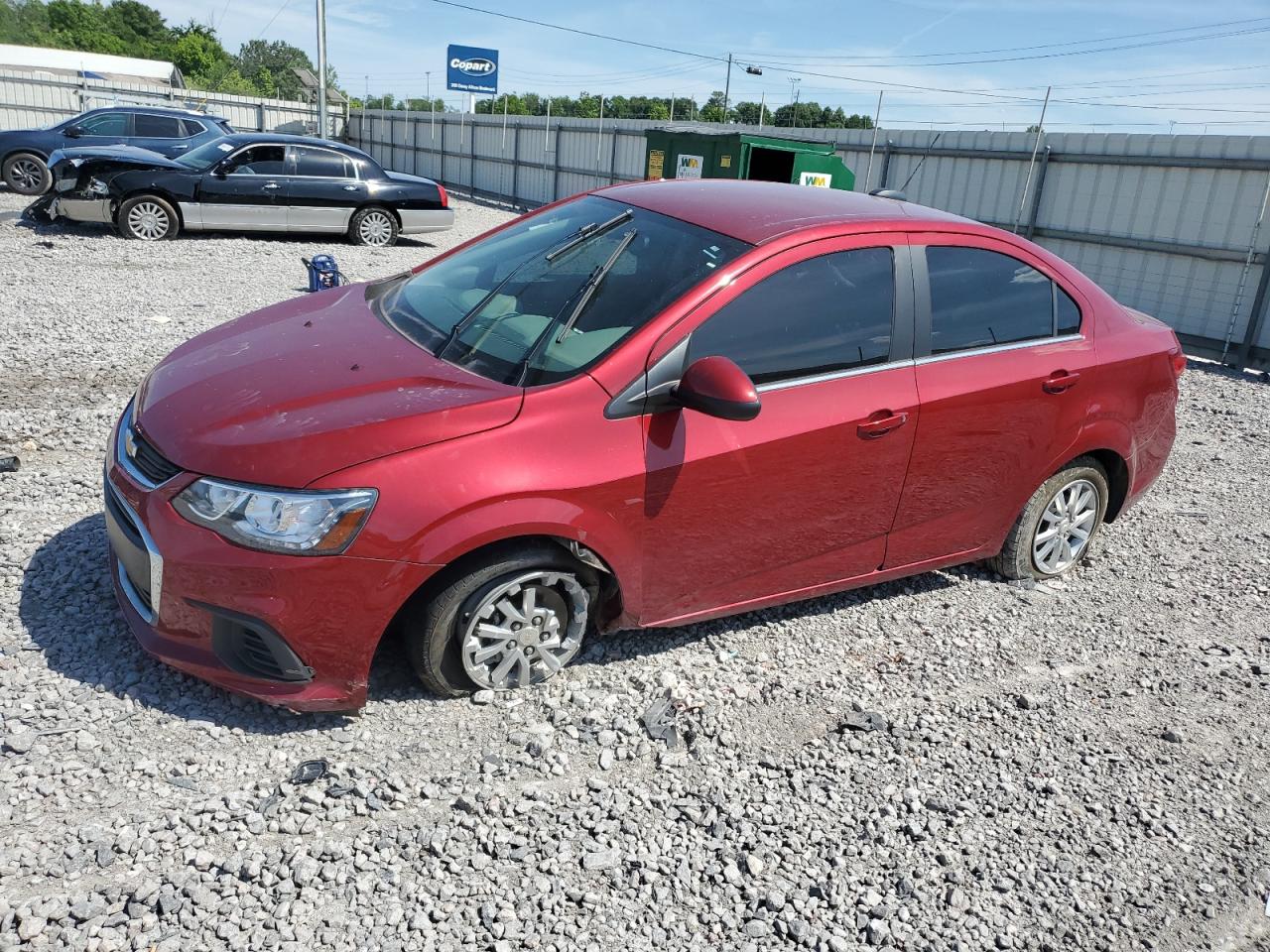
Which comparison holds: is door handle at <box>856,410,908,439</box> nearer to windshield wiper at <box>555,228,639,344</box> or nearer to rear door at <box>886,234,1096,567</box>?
rear door at <box>886,234,1096,567</box>

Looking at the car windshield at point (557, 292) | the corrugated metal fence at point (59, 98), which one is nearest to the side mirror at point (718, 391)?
the car windshield at point (557, 292)

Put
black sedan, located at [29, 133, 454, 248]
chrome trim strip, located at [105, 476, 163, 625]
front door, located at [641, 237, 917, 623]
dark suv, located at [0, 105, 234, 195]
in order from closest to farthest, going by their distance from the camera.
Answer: chrome trim strip, located at [105, 476, 163, 625]
front door, located at [641, 237, 917, 623]
black sedan, located at [29, 133, 454, 248]
dark suv, located at [0, 105, 234, 195]

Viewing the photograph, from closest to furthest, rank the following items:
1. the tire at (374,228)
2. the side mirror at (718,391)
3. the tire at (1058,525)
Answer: the side mirror at (718,391), the tire at (1058,525), the tire at (374,228)

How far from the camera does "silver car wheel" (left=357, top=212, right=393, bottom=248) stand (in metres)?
14.2

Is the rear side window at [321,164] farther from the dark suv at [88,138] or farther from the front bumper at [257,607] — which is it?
the front bumper at [257,607]

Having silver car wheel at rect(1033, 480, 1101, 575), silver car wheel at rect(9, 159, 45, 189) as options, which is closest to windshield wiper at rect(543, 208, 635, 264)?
silver car wheel at rect(1033, 480, 1101, 575)

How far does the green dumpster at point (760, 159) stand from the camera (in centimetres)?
1251

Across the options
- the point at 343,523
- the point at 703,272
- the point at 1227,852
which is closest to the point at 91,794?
the point at 343,523

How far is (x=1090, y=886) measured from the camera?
2.88m

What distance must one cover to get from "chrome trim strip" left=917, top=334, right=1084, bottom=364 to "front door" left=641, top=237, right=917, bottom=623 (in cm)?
15

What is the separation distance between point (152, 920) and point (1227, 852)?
322 cm

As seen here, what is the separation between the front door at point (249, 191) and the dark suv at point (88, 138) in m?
3.62

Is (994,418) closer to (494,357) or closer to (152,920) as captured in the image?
(494,357)

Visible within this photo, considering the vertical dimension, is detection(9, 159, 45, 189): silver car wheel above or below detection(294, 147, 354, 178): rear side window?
below
